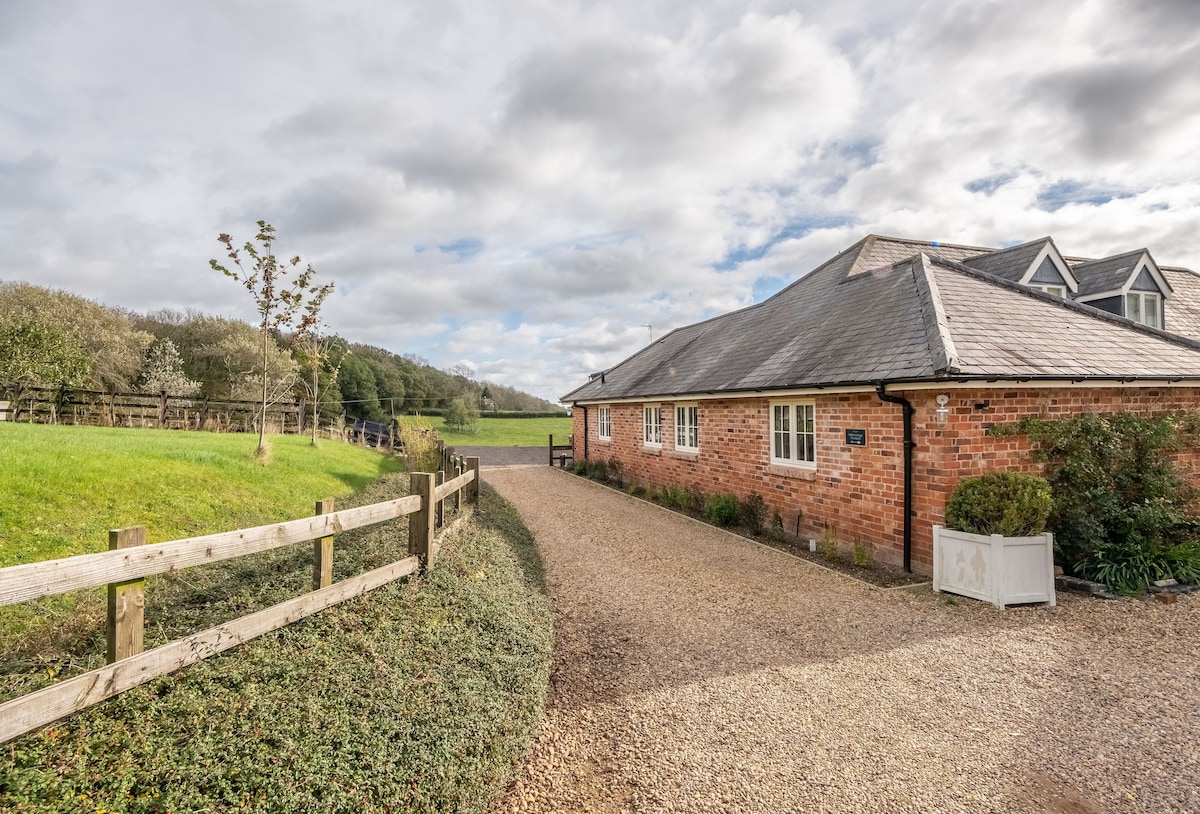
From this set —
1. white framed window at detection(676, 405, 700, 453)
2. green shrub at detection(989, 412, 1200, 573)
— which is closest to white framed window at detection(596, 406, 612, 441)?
white framed window at detection(676, 405, 700, 453)

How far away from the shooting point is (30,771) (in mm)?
2178

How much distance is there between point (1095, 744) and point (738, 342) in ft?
39.7

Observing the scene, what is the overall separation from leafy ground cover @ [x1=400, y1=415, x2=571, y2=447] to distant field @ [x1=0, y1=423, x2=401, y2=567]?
2644 cm

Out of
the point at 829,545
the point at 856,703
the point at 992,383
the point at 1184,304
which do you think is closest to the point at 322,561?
the point at 856,703

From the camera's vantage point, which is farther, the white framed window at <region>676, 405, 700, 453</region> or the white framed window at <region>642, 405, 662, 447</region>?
the white framed window at <region>642, 405, 662, 447</region>

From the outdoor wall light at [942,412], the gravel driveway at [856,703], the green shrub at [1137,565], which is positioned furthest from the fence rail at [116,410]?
the green shrub at [1137,565]

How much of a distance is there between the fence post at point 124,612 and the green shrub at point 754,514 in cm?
978

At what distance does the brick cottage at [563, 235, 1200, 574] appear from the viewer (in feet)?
25.1

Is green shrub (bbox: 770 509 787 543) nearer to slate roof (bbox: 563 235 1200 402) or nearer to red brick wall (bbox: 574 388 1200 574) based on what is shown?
red brick wall (bbox: 574 388 1200 574)

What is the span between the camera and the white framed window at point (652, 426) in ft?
53.1

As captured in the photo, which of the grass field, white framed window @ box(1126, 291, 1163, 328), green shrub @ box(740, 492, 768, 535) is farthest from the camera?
white framed window @ box(1126, 291, 1163, 328)

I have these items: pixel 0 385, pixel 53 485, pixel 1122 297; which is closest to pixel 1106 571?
pixel 1122 297

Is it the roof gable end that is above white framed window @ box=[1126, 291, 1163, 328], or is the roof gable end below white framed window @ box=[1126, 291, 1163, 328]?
above

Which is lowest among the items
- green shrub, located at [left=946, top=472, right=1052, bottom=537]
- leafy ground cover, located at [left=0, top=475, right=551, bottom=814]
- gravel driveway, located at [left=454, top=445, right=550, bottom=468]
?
gravel driveway, located at [left=454, top=445, right=550, bottom=468]
